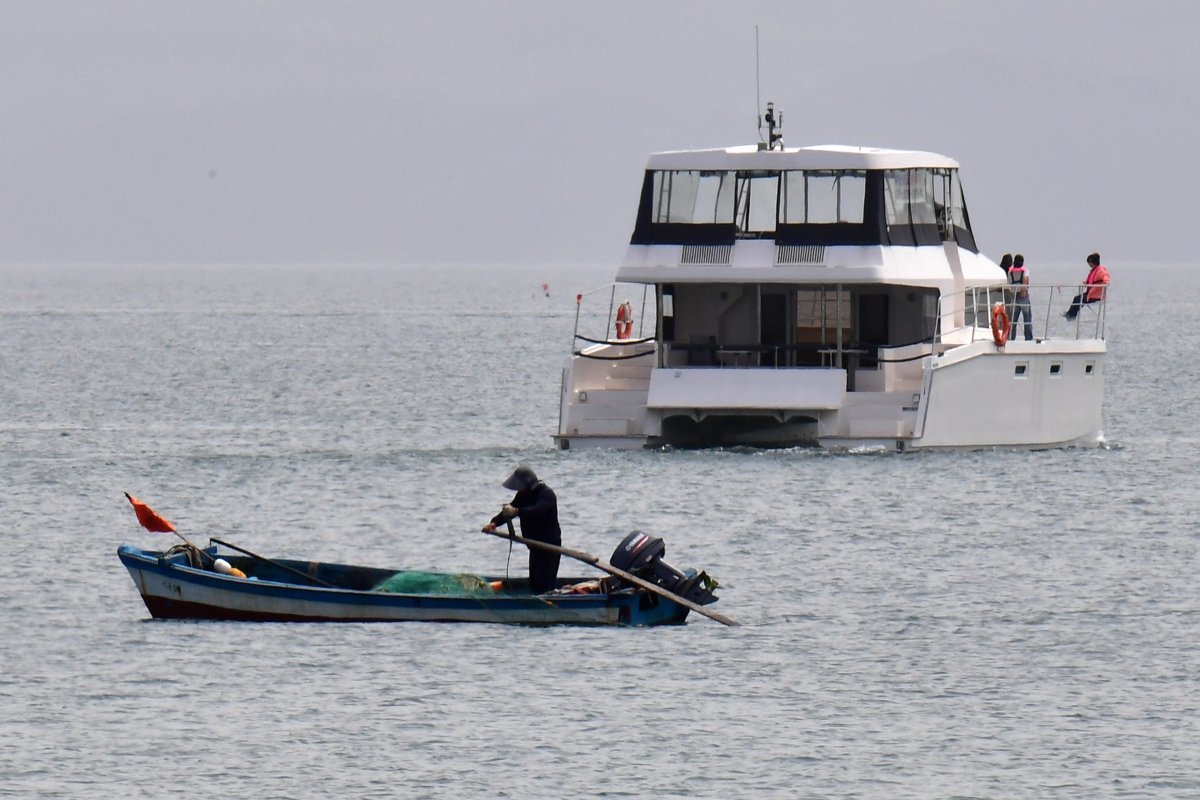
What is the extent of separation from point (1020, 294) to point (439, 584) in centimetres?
1925

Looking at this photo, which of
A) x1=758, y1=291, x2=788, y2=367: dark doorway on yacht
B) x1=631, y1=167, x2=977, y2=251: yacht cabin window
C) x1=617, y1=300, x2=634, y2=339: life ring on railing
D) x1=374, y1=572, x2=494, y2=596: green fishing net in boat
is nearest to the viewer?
x1=374, y1=572, x2=494, y2=596: green fishing net in boat

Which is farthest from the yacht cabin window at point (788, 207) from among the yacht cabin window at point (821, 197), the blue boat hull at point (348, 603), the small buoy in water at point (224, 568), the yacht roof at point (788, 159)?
the small buoy in water at point (224, 568)

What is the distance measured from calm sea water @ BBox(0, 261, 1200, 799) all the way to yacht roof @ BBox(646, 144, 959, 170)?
5417 mm

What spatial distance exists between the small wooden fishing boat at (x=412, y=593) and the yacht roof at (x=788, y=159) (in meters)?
15.4

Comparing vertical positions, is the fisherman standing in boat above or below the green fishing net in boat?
above

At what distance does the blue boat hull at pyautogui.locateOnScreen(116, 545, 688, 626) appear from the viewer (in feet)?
87.9

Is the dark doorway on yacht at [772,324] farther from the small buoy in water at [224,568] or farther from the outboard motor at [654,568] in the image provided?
the small buoy in water at [224,568]

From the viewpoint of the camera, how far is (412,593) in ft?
89.2

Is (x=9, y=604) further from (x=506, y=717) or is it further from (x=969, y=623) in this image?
(x=969, y=623)

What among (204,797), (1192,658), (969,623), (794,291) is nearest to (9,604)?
(204,797)

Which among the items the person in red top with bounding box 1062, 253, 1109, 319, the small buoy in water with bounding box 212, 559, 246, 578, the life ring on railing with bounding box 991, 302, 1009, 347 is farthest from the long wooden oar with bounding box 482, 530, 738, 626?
the person in red top with bounding box 1062, 253, 1109, 319

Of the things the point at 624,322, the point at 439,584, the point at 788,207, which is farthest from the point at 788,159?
the point at 439,584

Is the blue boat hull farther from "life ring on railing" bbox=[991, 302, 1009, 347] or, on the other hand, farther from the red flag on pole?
"life ring on railing" bbox=[991, 302, 1009, 347]

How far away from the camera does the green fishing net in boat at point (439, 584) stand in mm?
27422
